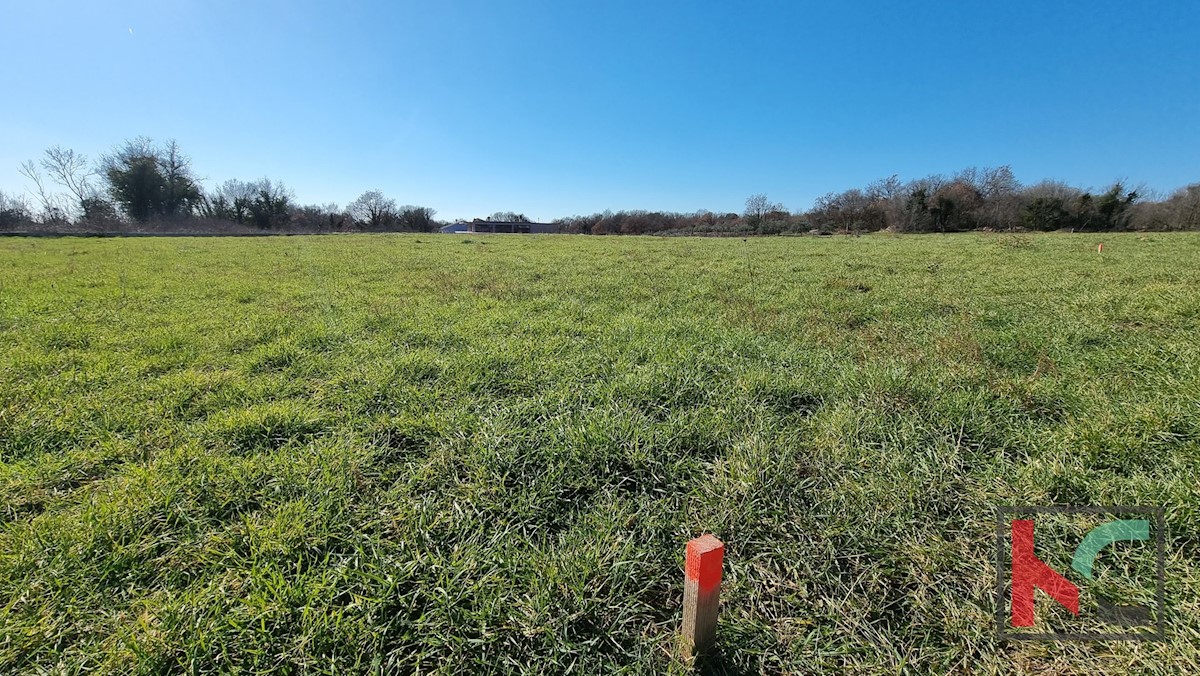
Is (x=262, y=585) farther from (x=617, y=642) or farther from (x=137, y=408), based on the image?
(x=137, y=408)

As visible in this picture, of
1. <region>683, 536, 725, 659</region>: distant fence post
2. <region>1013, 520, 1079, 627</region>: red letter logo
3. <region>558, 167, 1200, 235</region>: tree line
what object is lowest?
<region>1013, 520, 1079, 627</region>: red letter logo

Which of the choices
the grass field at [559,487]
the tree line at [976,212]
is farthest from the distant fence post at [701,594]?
the tree line at [976,212]

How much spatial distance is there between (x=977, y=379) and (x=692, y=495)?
8.53 feet

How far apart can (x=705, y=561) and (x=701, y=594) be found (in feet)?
0.47

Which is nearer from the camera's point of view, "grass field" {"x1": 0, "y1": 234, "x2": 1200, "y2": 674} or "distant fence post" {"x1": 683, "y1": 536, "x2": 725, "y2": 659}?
"distant fence post" {"x1": 683, "y1": 536, "x2": 725, "y2": 659}

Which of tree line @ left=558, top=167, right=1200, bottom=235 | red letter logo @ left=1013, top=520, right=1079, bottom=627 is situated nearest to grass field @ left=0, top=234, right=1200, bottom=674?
red letter logo @ left=1013, top=520, right=1079, bottom=627

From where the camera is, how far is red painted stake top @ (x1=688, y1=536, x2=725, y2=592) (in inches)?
43.3

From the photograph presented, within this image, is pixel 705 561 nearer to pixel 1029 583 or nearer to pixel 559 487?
pixel 559 487

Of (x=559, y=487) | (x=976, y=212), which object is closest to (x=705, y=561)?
(x=559, y=487)

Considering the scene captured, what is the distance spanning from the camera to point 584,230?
4838 cm

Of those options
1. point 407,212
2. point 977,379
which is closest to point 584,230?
point 407,212

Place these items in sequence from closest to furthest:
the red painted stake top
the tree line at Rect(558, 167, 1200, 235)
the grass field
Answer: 1. the red painted stake top
2. the grass field
3. the tree line at Rect(558, 167, 1200, 235)

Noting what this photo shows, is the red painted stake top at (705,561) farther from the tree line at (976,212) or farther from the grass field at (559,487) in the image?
the tree line at (976,212)

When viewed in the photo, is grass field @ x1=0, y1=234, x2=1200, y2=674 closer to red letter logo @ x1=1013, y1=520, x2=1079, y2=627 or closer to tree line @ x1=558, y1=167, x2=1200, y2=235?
red letter logo @ x1=1013, y1=520, x2=1079, y2=627
